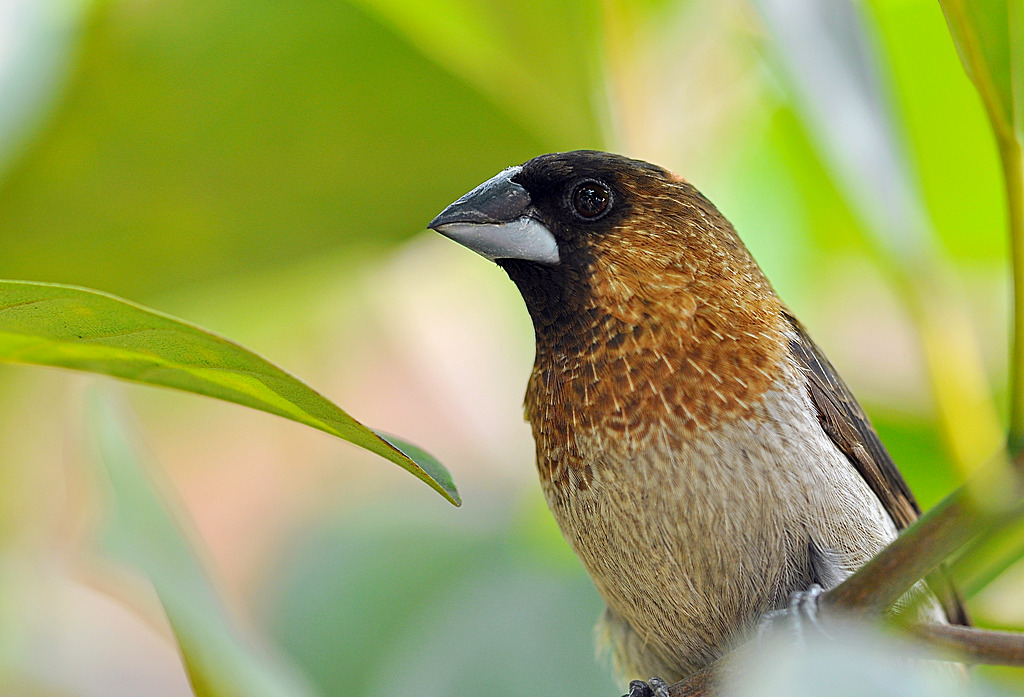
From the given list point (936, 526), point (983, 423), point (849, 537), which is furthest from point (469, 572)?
point (936, 526)

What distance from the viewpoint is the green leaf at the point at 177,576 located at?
127 centimetres

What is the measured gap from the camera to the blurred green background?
1.78 meters

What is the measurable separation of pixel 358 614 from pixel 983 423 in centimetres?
117

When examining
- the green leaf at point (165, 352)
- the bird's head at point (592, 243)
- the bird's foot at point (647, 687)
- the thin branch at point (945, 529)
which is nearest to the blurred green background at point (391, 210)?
the bird's head at point (592, 243)

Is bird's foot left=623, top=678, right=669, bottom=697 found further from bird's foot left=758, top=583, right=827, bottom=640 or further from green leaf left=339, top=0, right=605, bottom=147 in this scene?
green leaf left=339, top=0, right=605, bottom=147

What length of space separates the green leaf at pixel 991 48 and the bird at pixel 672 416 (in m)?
0.52

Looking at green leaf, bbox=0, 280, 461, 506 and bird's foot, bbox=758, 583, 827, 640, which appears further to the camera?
bird's foot, bbox=758, 583, 827, 640

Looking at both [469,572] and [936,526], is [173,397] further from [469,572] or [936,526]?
[936,526]

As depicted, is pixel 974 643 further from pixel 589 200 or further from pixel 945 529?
pixel 589 200

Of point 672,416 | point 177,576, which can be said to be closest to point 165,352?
point 177,576

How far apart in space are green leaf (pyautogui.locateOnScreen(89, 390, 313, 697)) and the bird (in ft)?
1.55

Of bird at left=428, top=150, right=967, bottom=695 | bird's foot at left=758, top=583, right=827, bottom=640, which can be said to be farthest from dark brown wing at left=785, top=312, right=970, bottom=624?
bird's foot at left=758, top=583, right=827, bottom=640

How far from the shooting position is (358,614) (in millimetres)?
2018

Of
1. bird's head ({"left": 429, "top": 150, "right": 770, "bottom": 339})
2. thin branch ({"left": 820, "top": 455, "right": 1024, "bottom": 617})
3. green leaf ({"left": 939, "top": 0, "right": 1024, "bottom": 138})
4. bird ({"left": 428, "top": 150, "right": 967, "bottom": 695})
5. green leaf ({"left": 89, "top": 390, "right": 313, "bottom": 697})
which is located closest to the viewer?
thin branch ({"left": 820, "top": 455, "right": 1024, "bottom": 617})
